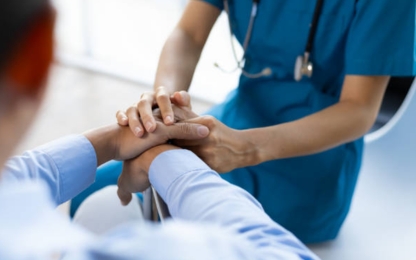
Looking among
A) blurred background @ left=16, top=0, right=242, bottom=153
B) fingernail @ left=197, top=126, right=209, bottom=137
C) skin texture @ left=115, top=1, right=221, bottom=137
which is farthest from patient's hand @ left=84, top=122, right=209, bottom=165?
blurred background @ left=16, top=0, right=242, bottom=153

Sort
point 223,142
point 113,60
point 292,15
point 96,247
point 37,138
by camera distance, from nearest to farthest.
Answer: point 96,247 → point 223,142 → point 292,15 → point 37,138 → point 113,60

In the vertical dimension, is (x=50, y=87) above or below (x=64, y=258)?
above

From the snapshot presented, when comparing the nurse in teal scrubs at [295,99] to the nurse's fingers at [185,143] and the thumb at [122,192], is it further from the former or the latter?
the thumb at [122,192]

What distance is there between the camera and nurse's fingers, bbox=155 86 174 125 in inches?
37.8

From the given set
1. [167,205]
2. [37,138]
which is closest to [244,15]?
[167,205]

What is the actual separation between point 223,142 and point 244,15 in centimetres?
41

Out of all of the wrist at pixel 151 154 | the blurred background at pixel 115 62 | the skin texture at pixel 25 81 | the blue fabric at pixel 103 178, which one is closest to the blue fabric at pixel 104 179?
the blue fabric at pixel 103 178

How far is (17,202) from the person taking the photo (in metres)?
0.47

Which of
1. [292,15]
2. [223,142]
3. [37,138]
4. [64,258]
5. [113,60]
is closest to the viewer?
[64,258]

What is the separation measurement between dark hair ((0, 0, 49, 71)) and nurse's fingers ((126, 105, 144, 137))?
21.4 inches

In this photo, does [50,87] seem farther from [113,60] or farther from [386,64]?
[113,60]

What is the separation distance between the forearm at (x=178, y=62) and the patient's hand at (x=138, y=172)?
1.01ft

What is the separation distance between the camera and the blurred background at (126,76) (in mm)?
1369

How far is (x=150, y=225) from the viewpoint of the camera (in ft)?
1.77
